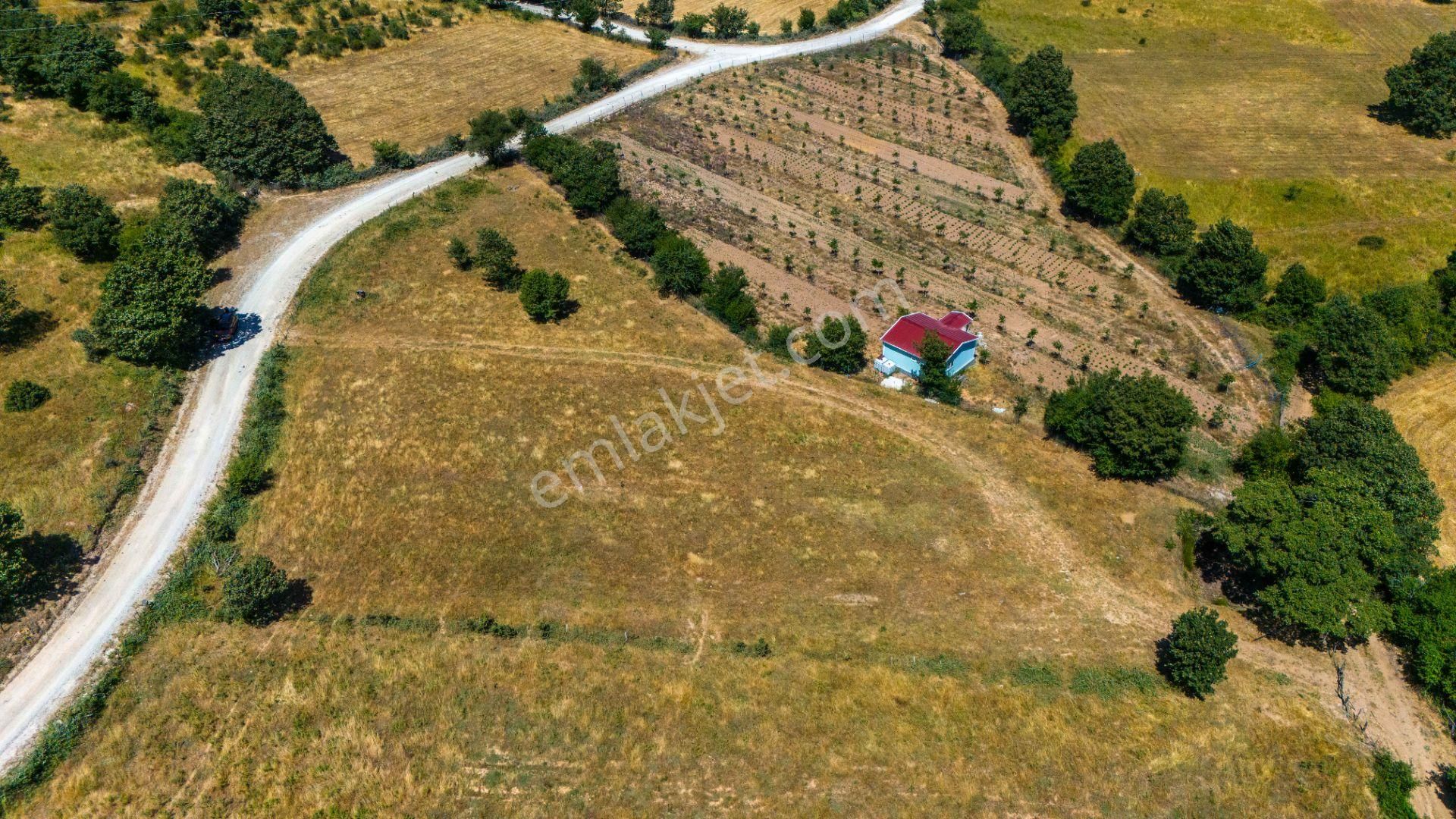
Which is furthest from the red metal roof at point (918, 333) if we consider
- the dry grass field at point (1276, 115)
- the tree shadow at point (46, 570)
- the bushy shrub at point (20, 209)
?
the bushy shrub at point (20, 209)

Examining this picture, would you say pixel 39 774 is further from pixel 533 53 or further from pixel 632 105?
pixel 533 53

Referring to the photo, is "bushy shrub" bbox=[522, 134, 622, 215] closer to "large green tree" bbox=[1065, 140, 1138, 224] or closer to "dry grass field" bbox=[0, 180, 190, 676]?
"dry grass field" bbox=[0, 180, 190, 676]

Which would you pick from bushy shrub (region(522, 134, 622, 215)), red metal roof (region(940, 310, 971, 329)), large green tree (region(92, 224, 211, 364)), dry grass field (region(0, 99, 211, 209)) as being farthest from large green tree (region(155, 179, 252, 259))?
red metal roof (region(940, 310, 971, 329))

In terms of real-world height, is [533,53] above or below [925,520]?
above

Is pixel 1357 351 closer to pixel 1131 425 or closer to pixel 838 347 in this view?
pixel 1131 425

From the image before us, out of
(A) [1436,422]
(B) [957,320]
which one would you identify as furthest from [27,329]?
(A) [1436,422]

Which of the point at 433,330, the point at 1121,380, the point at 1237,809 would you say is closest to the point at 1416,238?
the point at 1121,380
